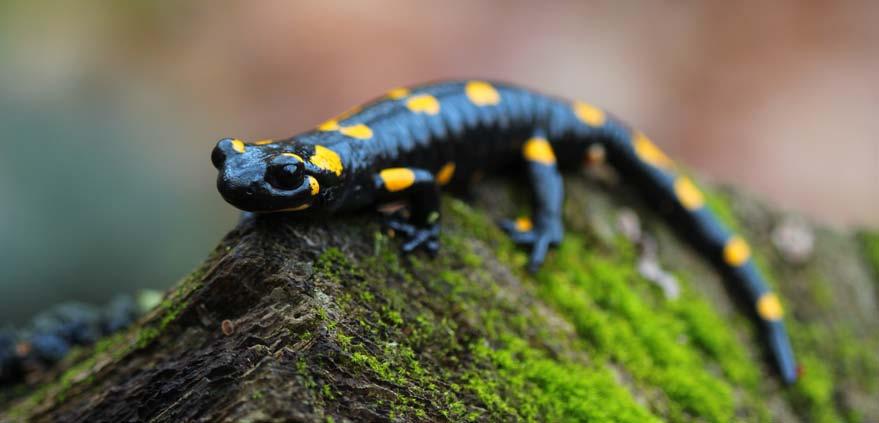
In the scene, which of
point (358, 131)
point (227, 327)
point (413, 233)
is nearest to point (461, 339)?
point (413, 233)

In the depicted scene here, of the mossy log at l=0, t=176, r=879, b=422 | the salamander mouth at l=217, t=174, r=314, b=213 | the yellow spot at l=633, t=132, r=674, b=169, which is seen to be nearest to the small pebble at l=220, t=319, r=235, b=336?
the mossy log at l=0, t=176, r=879, b=422

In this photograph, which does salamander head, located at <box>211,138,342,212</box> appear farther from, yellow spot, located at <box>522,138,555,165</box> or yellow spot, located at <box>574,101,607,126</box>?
yellow spot, located at <box>574,101,607,126</box>

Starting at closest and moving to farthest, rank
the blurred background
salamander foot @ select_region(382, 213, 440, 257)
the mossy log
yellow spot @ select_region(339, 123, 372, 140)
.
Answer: the mossy log
salamander foot @ select_region(382, 213, 440, 257)
yellow spot @ select_region(339, 123, 372, 140)
the blurred background

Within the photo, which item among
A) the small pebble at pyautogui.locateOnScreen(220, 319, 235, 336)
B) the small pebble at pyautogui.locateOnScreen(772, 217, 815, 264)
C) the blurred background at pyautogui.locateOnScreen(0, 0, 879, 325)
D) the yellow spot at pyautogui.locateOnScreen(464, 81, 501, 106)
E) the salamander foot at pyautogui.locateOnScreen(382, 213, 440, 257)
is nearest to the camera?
the small pebble at pyautogui.locateOnScreen(220, 319, 235, 336)

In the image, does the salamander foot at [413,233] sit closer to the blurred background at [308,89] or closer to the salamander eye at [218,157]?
the salamander eye at [218,157]

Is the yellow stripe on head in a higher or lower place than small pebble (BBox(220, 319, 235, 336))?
higher

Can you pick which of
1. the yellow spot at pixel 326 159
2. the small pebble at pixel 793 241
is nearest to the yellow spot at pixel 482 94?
the yellow spot at pixel 326 159

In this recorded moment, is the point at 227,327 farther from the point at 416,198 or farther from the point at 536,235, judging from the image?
the point at 536,235

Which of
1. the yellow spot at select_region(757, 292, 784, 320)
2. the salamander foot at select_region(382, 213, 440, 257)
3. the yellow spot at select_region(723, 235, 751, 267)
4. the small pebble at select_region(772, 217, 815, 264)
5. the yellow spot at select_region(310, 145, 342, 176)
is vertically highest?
the yellow spot at select_region(310, 145, 342, 176)
